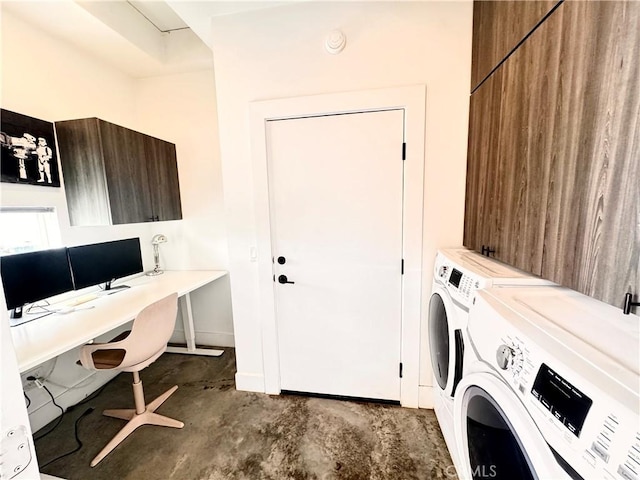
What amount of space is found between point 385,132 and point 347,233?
685 mm

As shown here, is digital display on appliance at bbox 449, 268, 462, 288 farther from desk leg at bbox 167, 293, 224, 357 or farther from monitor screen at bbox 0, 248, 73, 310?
monitor screen at bbox 0, 248, 73, 310

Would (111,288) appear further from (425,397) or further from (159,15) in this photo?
(425,397)

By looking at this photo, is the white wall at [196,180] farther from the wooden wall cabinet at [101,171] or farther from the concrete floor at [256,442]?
the concrete floor at [256,442]

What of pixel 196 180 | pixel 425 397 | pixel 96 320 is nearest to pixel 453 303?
pixel 425 397

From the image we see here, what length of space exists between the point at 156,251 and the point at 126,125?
123cm

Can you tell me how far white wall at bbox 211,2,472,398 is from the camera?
1567mm

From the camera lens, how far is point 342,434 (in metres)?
1.64

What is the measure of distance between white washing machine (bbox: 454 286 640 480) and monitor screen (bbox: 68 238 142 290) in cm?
254

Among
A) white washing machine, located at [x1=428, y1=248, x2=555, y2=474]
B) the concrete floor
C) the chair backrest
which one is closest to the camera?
white washing machine, located at [x1=428, y1=248, x2=555, y2=474]

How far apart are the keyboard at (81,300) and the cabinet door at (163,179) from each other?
2.53ft

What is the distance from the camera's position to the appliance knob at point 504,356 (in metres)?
0.72

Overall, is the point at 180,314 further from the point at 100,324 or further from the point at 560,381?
the point at 560,381

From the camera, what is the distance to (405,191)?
1.67 metres

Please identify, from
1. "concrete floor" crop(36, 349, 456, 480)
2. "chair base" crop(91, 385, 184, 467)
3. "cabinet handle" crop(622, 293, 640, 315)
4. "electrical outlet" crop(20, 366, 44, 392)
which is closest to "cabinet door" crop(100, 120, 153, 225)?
"electrical outlet" crop(20, 366, 44, 392)
